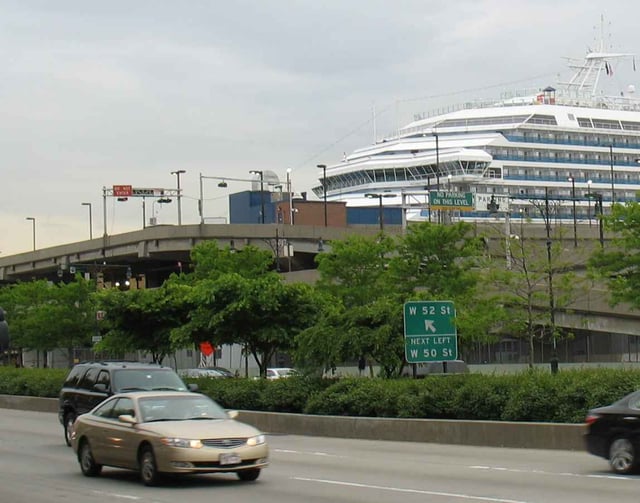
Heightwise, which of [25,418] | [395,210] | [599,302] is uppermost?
[395,210]

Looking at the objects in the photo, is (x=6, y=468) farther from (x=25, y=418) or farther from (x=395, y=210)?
(x=395, y=210)

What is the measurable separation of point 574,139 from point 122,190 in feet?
182

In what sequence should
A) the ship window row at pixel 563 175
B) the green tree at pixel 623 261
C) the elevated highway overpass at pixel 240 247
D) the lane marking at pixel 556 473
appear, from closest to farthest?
the lane marking at pixel 556 473
the green tree at pixel 623 261
the elevated highway overpass at pixel 240 247
the ship window row at pixel 563 175

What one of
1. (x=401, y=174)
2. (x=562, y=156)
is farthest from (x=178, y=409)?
(x=562, y=156)

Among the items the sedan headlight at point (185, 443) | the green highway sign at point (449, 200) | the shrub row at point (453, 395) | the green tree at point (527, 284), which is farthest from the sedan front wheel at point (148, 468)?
the green highway sign at point (449, 200)

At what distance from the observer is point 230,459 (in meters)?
15.6

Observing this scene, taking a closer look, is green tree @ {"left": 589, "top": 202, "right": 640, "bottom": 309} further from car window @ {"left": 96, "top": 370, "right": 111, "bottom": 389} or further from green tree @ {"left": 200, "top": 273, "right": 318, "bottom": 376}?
car window @ {"left": 96, "top": 370, "right": 111, "bottom": 389}

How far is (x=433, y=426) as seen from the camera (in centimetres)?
2466

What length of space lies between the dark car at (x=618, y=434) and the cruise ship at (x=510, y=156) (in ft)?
324

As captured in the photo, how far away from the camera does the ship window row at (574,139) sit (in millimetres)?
125312

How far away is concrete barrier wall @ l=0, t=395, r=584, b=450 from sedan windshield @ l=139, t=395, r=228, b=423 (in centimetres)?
771

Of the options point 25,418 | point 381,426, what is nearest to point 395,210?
point 25,418

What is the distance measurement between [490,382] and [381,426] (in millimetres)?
3013

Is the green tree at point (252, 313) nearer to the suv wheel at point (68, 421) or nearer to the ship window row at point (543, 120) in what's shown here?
the suv wheel at point (68, 421)
